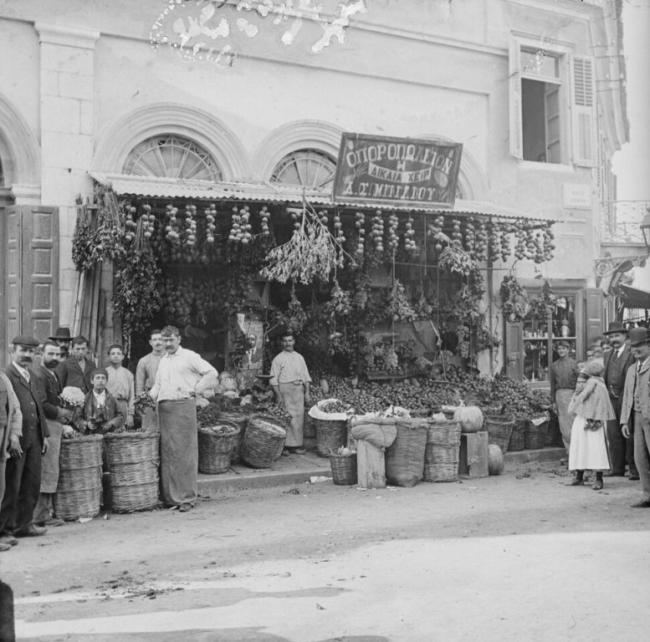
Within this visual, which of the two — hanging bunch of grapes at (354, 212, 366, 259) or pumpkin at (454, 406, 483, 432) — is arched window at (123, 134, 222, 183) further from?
pumpkin at (454, 406, 483, 432)

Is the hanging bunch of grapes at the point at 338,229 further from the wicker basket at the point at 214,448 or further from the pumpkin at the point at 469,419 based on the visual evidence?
the wicker basket at the point at 214,448

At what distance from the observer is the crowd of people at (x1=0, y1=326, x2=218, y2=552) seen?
7820mm

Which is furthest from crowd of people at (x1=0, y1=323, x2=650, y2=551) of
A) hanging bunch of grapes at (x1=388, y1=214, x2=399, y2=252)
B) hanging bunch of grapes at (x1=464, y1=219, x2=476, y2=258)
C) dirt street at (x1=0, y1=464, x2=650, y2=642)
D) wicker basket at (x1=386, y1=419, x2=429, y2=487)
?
hanging bunch of grapes at (x1=464, y1=219, x2=476, y2=258)

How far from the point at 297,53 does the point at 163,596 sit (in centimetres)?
1003

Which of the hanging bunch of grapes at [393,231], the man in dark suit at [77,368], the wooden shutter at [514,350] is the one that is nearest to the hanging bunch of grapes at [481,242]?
the hanging bunch of grapes at [393,231]

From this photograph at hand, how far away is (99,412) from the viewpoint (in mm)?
9141

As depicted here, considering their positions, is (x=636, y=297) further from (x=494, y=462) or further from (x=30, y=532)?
(x=30, y=532)

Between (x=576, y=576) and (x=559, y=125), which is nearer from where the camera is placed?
(x=576, y=576)

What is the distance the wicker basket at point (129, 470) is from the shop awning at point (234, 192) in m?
3.30

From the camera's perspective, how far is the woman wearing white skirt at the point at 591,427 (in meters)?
10.2

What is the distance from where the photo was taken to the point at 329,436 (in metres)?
12.0

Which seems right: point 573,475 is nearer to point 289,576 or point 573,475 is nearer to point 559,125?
point 289,576

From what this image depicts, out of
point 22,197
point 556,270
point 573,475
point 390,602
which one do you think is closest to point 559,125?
point 556,270

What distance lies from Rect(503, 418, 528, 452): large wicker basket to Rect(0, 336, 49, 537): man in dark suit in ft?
22.9
